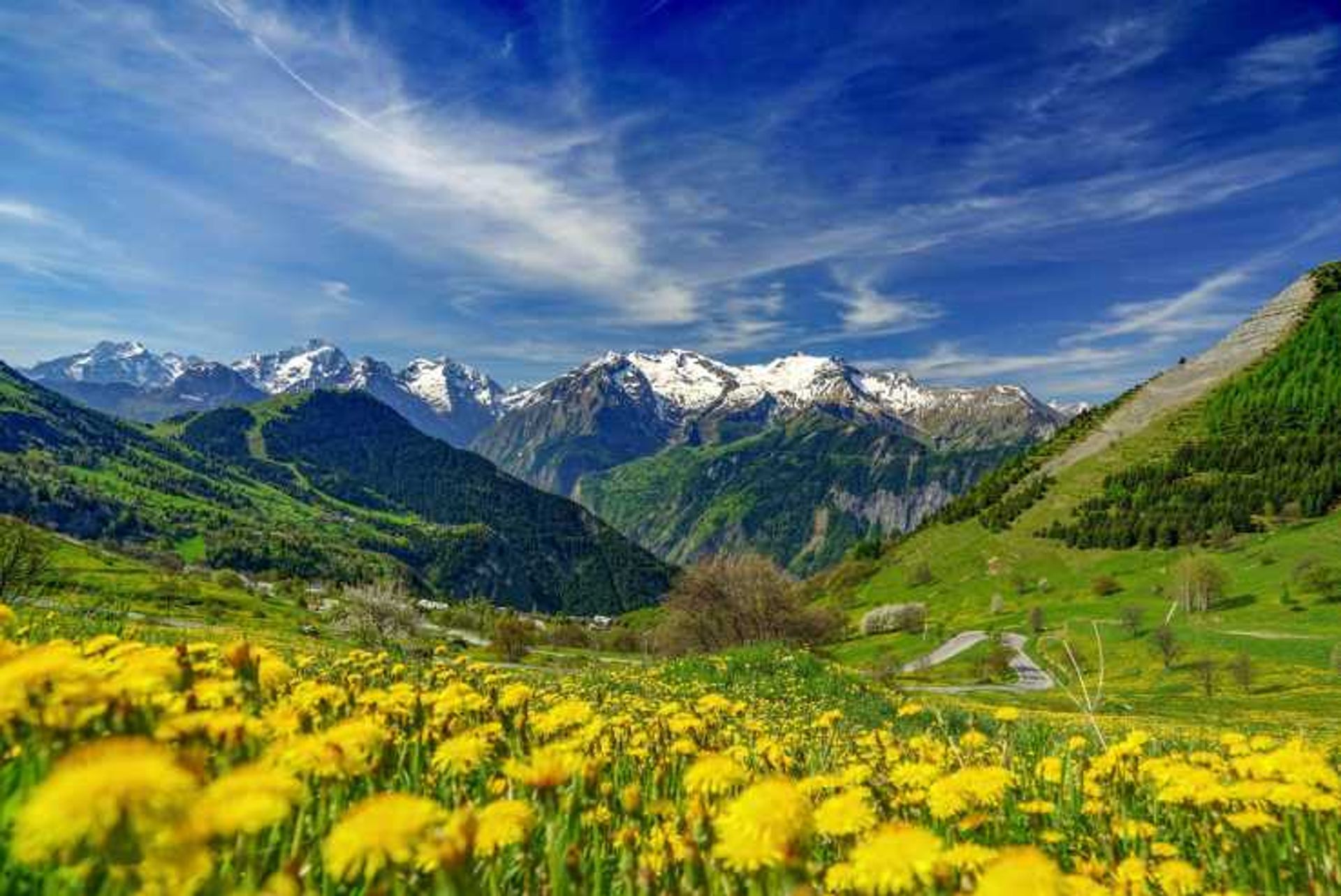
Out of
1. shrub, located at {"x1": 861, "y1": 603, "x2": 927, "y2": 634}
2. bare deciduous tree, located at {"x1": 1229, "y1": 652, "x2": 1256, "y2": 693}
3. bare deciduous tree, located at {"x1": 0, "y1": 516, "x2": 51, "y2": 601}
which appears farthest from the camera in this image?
shrub, located at {"x1": 861, "y1": 603, "x2": 927, "y2": 634}

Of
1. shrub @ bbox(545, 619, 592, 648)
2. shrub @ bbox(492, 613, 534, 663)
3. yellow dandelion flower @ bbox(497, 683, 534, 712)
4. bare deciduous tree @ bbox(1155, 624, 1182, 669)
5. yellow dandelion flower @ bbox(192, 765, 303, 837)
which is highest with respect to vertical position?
yellow dandelion flower @ bbox(192, 765, 303, 837)

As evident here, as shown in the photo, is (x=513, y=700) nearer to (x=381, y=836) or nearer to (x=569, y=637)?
(x=381, y=836)

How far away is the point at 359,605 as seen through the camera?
80062 millimetres

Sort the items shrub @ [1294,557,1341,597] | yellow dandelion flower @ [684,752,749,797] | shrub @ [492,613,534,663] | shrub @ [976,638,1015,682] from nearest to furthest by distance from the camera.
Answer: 1. yellow dandelion flower @ [684,752,749,797]
2. shrub @ [492,613,534,663]
3. shrub @ [976,638,1015,682]
4. shrub @ [1294,557,1341,597]

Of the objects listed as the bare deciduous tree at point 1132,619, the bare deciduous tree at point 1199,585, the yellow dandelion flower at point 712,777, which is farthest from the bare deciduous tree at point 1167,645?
the yellow dandelion flower at point 712,777

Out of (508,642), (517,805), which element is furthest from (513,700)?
(508,642)

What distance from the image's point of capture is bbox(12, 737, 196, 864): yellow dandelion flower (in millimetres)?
1671

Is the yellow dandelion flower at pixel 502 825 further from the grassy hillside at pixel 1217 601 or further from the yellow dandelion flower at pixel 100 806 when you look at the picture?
the grassy hillside at pixel 1217 601

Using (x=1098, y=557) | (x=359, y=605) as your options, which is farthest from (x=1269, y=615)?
(x=359, y=605)

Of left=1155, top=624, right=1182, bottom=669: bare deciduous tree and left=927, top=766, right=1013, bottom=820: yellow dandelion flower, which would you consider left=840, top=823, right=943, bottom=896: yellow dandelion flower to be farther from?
left=1155, top=624, right=1182, bottom=669: bare deciduous tree

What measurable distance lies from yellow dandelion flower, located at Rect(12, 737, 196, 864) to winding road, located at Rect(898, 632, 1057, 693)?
320 ft

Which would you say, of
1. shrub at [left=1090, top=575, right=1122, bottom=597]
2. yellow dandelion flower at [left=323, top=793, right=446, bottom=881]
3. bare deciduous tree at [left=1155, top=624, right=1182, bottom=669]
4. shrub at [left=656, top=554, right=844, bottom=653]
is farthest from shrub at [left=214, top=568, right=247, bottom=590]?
shrub at [left=1090, top=575, right=1122, bottom=597]

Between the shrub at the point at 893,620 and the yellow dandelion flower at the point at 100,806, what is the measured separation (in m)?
179

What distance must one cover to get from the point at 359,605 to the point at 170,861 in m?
86.2
